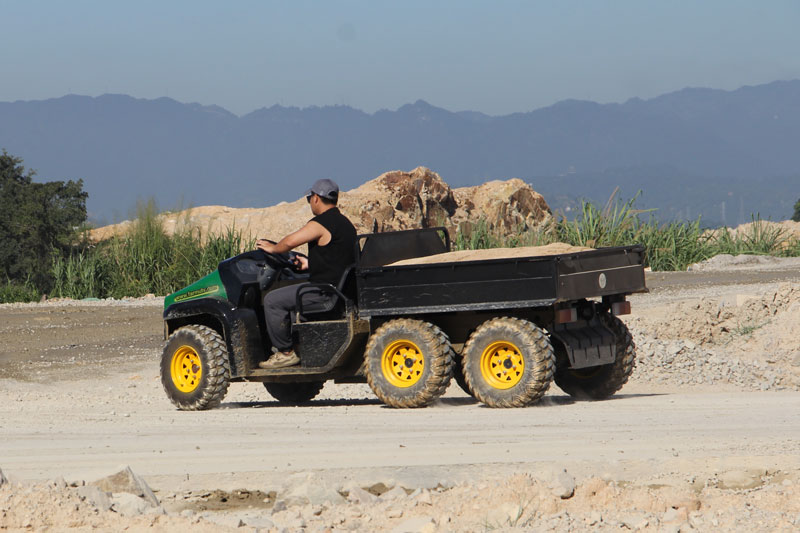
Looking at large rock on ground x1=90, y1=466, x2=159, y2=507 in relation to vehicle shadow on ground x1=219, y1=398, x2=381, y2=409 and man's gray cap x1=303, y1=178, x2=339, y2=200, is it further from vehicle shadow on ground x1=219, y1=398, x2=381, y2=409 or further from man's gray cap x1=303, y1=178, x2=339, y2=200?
vehicle shadow on ground x1=219, y1=398, x2=381, y2=409

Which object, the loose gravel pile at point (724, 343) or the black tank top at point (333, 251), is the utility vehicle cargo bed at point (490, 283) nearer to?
the black tank top at point (333, 251)

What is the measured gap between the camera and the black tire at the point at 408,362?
10070 mm

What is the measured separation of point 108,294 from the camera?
26.3 metres

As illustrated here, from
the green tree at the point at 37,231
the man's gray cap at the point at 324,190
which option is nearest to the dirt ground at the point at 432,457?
the man's gray cap at the point at 324,190

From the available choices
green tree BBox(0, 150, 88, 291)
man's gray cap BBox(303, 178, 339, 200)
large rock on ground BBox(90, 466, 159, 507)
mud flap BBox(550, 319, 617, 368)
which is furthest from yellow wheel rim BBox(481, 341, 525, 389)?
green tree BBox(0, 150, 88, 291)

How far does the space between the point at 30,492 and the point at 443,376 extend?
483 centimetres

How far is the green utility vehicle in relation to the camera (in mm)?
9867

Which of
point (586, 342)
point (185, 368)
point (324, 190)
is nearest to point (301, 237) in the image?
point (324, 190)

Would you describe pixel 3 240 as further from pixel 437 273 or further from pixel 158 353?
pixel 437 273

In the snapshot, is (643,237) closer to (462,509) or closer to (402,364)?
(402,364)

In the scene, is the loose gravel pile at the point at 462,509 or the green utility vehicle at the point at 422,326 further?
the green utility vehicle at the point at 422,326

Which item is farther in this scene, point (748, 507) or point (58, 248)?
point (58, 248)

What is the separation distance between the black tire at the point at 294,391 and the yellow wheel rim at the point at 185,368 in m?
1.16

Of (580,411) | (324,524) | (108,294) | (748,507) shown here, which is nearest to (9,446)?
(324,524)
